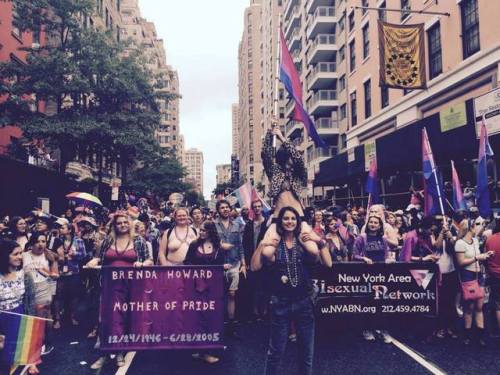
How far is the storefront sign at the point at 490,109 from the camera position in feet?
37.2

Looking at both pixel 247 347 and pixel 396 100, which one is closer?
pixel 247 347

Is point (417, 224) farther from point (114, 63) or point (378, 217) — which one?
point (114, 63)

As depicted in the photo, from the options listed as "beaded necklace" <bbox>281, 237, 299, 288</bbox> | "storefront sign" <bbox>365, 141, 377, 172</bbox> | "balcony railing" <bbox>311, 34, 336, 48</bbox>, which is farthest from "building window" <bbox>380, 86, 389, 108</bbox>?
"beaded necklace" <bbox>281, 237, 299, 288</bbox>

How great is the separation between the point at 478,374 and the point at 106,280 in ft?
14.7

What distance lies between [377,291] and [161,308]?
304cm

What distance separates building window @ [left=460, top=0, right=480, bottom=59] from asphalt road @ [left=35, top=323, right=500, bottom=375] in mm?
12497

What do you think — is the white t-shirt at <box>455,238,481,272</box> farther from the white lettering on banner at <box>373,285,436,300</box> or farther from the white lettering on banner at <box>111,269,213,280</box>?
the white lettering on banner at <box>111,269,213,280</box>

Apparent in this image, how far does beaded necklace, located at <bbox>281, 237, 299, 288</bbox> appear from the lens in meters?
3.89

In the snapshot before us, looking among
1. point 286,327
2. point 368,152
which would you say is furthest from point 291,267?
point 368,152

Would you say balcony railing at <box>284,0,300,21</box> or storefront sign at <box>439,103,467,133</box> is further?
balcony railing at <box>284,0,300,21</box>

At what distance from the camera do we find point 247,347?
6117 millimetres

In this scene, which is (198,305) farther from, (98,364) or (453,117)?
(453,117)

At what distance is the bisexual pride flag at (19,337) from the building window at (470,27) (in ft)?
52.8

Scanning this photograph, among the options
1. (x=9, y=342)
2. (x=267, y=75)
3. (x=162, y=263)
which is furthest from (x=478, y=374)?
(x=267, y=75)
